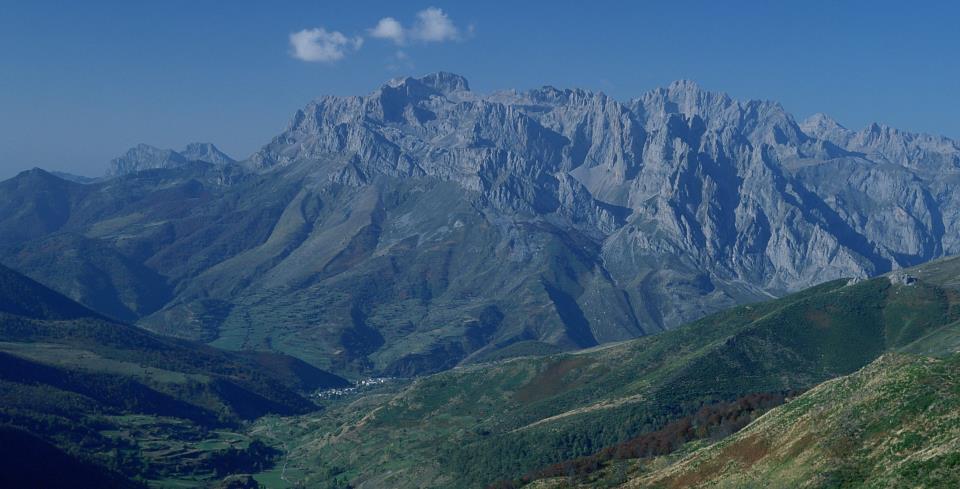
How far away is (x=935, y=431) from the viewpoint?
123250 mm

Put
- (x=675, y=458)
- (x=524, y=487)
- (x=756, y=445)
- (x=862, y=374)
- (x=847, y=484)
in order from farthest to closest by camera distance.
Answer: (x=524, y=487), (x=675, y=458), (x=862, y=374), (x=756, y=445), (x=847, y=484)

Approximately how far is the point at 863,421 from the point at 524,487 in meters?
79.0

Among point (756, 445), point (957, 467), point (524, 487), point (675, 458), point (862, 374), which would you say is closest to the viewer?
point (957, 467)

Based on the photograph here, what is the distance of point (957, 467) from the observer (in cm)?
10900

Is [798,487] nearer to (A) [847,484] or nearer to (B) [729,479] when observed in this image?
(A) [847,484]

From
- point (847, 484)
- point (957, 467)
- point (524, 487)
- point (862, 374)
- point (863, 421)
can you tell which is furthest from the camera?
point (524, 487)

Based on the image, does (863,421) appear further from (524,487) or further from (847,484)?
(524,487)

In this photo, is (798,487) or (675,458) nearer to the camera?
(798,487)

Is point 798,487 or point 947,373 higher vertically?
point 947,373

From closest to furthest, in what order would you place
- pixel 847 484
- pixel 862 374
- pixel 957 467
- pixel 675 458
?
1. pixel 957 467
2. pixel 847 484
3. pixel 862 374
4. pixel 675 458

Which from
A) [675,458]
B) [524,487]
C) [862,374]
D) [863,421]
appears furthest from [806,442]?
[524,487]

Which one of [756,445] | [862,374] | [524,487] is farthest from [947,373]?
[524,487]

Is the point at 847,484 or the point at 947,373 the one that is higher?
the point at 947,373

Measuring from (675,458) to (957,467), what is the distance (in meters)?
74.6
